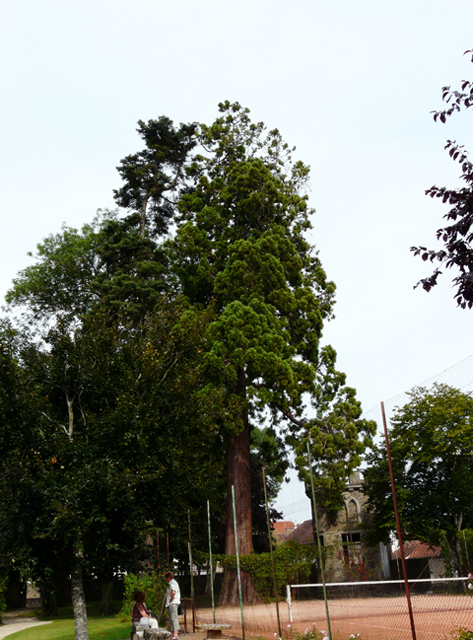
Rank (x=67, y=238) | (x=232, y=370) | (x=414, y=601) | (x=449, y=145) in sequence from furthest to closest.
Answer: (x=67, y=238) → (x=232, y=370) → (x=414, y=601) → (x=449, y=145)

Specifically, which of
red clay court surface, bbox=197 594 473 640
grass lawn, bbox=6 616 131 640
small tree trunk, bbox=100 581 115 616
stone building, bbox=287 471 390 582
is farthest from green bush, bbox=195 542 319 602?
small tree trunk, bbox=100 581 115 616

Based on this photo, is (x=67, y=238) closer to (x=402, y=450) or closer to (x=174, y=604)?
(x=402, y=450)

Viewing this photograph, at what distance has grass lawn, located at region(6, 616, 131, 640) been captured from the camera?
1533 centimetres

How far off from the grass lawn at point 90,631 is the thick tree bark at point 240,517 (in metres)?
3.89


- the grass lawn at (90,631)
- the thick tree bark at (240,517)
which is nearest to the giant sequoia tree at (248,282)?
the thick tree bark at (240,517)

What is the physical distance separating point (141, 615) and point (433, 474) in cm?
1634

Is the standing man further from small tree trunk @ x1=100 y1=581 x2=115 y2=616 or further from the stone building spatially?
small tree trunk @ x1=100 y1=581 x2=115 y2=616

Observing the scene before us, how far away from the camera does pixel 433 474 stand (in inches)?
960

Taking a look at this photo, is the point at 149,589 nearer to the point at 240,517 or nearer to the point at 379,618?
the point at 240,517

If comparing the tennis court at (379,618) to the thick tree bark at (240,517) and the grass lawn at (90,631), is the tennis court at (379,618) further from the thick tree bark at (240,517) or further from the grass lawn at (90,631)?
the thick tree bark at (240,517)

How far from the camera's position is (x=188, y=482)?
12.6 metres

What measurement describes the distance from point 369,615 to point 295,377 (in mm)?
9868

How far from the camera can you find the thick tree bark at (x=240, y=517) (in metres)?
Result: 19.4

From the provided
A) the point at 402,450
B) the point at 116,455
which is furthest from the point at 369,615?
the point at 402,450
